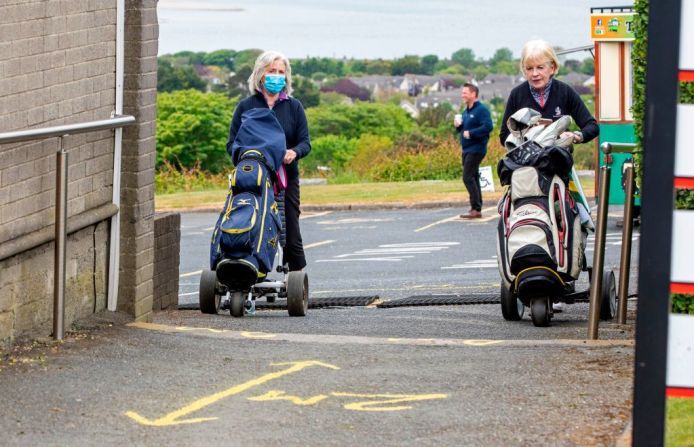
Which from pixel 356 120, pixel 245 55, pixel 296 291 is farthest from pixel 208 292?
pixel 245 55

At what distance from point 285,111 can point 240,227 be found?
4.21 feet

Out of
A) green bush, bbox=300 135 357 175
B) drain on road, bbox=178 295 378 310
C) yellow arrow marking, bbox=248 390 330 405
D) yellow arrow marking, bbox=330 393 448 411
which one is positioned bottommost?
green bush, bbox=300 135 357 175

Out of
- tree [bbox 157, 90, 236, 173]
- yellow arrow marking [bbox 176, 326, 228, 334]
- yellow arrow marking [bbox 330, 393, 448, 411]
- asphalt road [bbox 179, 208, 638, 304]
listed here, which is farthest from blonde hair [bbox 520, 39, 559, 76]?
tree [bbox 157, 90, 236, 173]

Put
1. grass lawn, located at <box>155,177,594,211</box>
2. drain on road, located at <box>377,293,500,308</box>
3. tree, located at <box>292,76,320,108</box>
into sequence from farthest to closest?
1. tree, located at <box>292,76,320,108</box>
2. grass lawn, located at <box>155,177,594,211</box>
3. drain on road, located at <box>377,293,500,308</box>

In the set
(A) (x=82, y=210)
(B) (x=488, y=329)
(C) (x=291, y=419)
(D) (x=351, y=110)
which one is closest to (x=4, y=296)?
(A) (x=82, y=210)

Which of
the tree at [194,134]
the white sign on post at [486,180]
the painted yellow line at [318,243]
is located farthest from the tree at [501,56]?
the painted yellow line at [318,243]

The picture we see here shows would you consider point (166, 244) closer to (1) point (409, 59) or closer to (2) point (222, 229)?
(2) point (222, 229)

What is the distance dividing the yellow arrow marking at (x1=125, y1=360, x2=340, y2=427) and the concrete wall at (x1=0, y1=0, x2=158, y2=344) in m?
1.43

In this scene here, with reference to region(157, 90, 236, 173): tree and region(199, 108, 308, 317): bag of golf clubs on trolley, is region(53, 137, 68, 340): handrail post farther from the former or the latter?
region(157, 90, 236, 173): tree

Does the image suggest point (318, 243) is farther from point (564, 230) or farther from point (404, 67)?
point (404, 67)

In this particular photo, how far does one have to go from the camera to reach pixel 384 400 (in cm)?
647

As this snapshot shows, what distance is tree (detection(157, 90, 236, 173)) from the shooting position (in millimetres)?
62594

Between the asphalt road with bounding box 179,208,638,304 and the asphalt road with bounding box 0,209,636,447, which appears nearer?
the asphalt road with bounding box 0,209,636,447

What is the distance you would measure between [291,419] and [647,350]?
2038 mm
